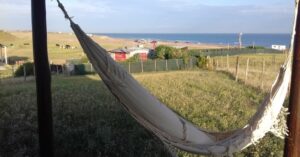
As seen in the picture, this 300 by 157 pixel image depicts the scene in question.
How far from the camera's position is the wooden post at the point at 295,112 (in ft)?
11.5

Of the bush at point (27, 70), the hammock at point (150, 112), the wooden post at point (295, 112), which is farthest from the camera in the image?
the bush at point (27, 70)

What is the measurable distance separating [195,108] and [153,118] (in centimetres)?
537

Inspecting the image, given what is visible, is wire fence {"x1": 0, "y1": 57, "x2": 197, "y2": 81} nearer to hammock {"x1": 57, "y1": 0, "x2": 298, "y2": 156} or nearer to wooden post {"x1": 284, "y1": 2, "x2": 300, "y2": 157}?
hammock {"x1": 57, "y1": 0, "x2": 298, "y2": 156}

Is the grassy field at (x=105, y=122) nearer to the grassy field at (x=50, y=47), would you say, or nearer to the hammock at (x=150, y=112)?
the hammock at (x=150, y=112)

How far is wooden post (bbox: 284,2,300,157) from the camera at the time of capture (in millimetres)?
3494

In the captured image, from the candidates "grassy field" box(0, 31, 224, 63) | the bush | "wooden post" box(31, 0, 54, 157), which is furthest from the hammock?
"grassy field" box(0, 31, 224, 63)

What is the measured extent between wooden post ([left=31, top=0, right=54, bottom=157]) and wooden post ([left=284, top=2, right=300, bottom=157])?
1936mm

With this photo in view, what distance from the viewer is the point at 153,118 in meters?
3.77

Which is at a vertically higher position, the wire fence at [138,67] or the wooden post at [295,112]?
the wooden post at [295,112]

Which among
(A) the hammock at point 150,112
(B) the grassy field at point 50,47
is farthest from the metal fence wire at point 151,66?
(A) the hammock at point 150,112

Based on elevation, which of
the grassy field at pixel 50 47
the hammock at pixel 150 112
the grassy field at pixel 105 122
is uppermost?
the hammock at pixel 150 112

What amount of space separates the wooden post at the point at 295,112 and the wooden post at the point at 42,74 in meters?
1.94

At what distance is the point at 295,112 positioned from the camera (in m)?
3.57

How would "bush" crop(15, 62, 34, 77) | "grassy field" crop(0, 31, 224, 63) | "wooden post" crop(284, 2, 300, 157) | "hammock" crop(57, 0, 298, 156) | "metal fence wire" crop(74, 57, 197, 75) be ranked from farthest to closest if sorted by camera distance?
"grassy field" crop(0, 31, 224, 63), "bush" crop(15, 62, 34, 77), "metal fence wire" crop(74, 57, 197, 75), "hammock" crop(57, 0, 298, 156), "wooden post" crop(284, 2, 300, 157)
